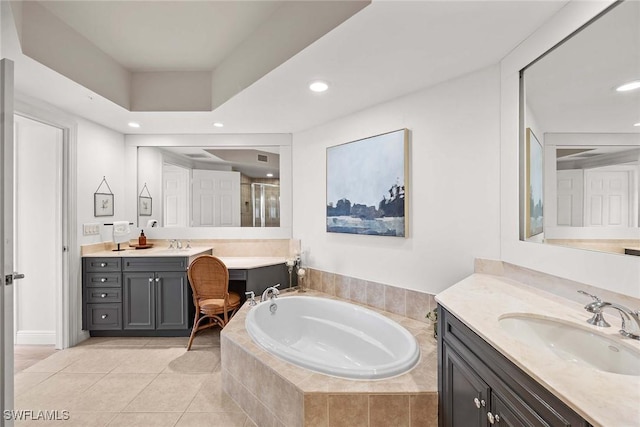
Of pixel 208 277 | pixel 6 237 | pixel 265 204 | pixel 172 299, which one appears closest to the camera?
pixel 6 237

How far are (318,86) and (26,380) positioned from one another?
3.24 m

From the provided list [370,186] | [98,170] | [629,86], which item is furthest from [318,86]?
[98,170]

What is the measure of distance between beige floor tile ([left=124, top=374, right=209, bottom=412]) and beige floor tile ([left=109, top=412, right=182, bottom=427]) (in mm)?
38

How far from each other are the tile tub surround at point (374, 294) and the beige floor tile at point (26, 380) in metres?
2.31

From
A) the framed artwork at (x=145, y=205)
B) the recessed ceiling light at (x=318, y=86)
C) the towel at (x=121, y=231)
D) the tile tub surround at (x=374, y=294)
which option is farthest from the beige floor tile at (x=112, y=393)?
the recessed ceiling light at (x=318, y=86)

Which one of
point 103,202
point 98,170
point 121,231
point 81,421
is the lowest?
point 81,421

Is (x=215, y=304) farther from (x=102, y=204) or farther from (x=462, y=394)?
(x=462, y=394)

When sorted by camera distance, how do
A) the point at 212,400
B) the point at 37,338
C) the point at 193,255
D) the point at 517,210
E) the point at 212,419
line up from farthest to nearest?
the point at 193,255
the point at 37,338
the point at 212,400
the point at 212,419
the point at 517,210

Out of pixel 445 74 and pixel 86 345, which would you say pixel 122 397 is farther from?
pixel 445 74

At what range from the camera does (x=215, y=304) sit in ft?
8.91

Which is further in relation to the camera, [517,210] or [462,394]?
[517,210]

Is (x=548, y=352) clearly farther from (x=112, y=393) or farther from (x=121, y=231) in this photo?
(x=121, y=231)

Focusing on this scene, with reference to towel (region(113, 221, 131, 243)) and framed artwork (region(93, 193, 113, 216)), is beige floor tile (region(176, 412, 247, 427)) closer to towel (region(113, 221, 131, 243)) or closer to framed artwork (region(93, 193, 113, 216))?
towel (region(113, 221, 131, 243))

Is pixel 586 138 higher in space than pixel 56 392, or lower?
higher
